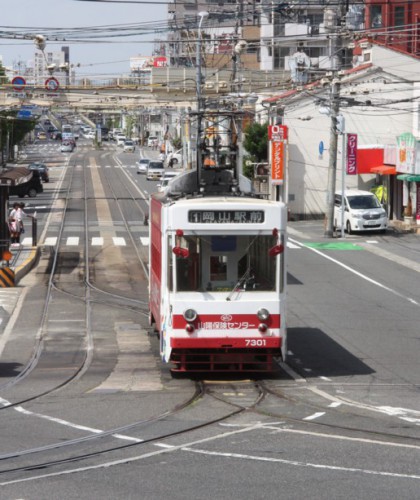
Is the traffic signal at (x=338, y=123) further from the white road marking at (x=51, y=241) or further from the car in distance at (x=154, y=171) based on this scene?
the car in distance at (x=154, y=171)

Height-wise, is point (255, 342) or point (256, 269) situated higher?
point (256, 269)

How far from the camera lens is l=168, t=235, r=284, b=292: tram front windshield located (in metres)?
16.7

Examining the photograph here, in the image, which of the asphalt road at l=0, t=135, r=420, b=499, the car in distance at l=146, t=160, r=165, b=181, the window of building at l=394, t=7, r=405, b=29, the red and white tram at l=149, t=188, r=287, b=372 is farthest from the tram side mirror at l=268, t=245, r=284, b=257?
the car in distance at l=146, t=160, r=165, b=181

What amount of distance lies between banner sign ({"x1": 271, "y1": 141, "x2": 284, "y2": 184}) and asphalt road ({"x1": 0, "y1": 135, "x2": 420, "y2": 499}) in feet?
84.1

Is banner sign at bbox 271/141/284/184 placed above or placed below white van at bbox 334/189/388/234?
above

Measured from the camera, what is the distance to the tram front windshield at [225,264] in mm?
16656

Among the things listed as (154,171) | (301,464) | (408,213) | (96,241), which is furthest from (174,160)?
(301,464)

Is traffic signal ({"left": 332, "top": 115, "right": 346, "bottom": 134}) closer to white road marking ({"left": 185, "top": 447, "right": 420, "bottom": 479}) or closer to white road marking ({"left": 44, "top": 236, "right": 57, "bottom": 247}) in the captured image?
white road marking ({"left": 44, "top": 236, "right": 57, "bottom": 247})

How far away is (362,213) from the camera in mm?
46875

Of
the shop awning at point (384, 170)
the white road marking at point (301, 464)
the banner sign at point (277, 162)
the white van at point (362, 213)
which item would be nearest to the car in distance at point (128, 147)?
the banner sign at point (277, 162)

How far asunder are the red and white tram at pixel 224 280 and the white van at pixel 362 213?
30466mm

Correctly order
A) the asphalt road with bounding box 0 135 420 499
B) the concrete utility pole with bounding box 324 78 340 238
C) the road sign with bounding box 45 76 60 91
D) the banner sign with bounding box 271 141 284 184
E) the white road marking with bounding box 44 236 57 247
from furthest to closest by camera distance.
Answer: the banner sign with bounding box 271 141 284 184 < the road sign with bounding box 45 76 60 91 < the concrete utility pole with bounding box 324 78 340 238 < the white road marking with bounding box 44 236 57 247 < the asphalt road with bounding box 0 135 420 499

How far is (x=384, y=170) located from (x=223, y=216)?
35523mm

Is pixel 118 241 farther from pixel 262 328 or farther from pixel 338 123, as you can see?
pixel 262 328
